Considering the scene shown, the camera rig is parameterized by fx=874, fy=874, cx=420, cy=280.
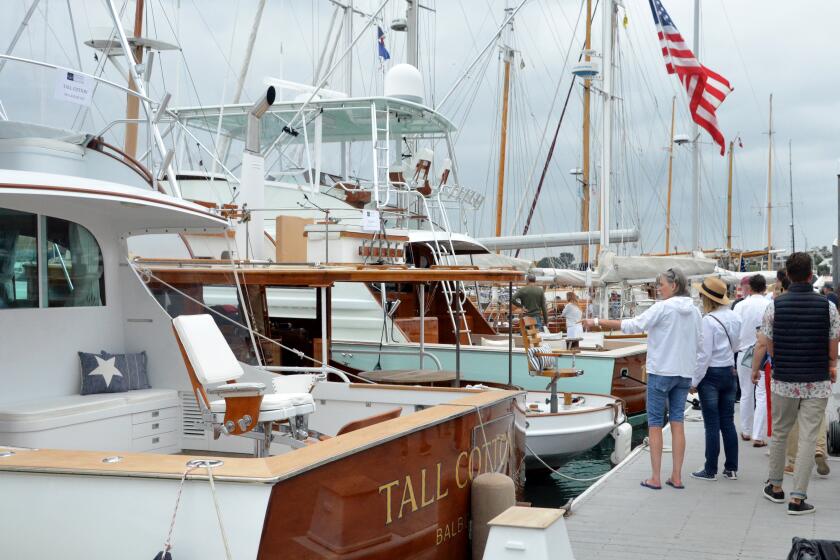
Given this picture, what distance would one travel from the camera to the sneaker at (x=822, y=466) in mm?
7477

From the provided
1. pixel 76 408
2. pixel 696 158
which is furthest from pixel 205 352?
pixel 696 158

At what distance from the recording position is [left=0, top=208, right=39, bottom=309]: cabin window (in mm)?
5605

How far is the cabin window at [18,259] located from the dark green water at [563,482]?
5.99m

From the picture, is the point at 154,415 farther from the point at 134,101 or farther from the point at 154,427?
the point at 134,101

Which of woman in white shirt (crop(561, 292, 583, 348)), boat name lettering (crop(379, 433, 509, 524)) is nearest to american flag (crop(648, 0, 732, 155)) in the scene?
woman in white shirt (crop(561, 292, 583, 348))

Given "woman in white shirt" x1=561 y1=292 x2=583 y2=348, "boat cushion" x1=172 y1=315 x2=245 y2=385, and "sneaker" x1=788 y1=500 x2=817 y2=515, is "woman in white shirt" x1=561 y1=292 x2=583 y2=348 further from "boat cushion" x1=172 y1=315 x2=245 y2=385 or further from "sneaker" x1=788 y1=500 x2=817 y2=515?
"boat cushion" x1=172 y1=315 x2=245 y2=385

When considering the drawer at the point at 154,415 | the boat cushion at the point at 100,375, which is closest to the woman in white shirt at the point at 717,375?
the drawer at the point at 154,415

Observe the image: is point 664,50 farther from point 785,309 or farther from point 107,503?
point 107,503

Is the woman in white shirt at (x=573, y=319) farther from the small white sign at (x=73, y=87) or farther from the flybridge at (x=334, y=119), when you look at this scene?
the small white sign at (x=73, y=87)

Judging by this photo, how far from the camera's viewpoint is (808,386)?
6172 millimetres

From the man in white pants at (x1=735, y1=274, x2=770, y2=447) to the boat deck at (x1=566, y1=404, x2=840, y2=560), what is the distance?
92cm

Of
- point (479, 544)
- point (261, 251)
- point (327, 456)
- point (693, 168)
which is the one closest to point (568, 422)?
point (261, 251)

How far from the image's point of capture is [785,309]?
6.24 meters

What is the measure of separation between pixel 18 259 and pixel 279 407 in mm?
2126
